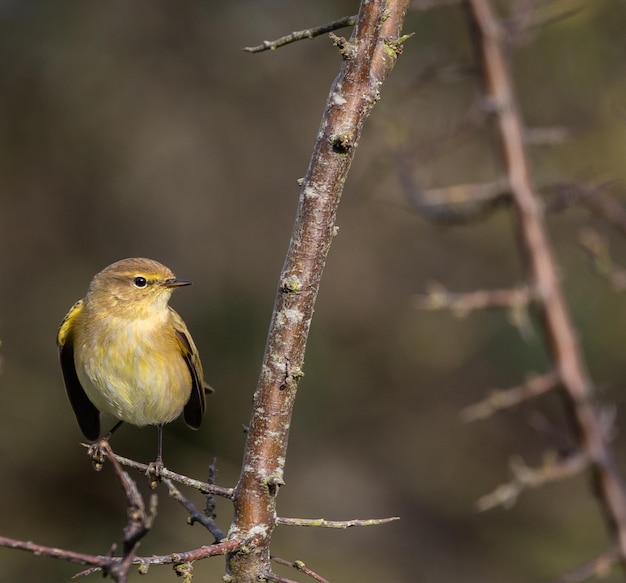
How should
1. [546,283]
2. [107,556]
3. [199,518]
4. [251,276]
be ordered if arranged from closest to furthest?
[107,556] < [199,518] < [546,283] < [251,276]

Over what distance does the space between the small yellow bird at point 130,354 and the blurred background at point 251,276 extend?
18.8ft

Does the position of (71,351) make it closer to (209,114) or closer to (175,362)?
(175,362)

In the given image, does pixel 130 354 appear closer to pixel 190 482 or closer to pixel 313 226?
pixel 190 482

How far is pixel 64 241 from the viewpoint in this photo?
37.4 feet

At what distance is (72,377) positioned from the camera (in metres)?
4.49

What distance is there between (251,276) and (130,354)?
681 centimetres

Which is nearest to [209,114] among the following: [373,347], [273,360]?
[373,347]

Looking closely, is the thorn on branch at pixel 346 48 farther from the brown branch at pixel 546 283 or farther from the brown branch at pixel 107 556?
the brown branch at pixel 546 283

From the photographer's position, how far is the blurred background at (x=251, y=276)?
1037 centimetres

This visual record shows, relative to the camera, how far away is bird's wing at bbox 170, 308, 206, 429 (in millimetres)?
4207

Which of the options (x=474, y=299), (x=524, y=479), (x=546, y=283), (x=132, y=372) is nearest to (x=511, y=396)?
(x=524, y=479)

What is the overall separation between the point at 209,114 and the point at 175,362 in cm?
793

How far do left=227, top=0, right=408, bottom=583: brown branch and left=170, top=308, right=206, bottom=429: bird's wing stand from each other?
5.43ft

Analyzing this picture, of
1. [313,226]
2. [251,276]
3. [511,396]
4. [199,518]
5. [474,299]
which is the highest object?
[251,276]
